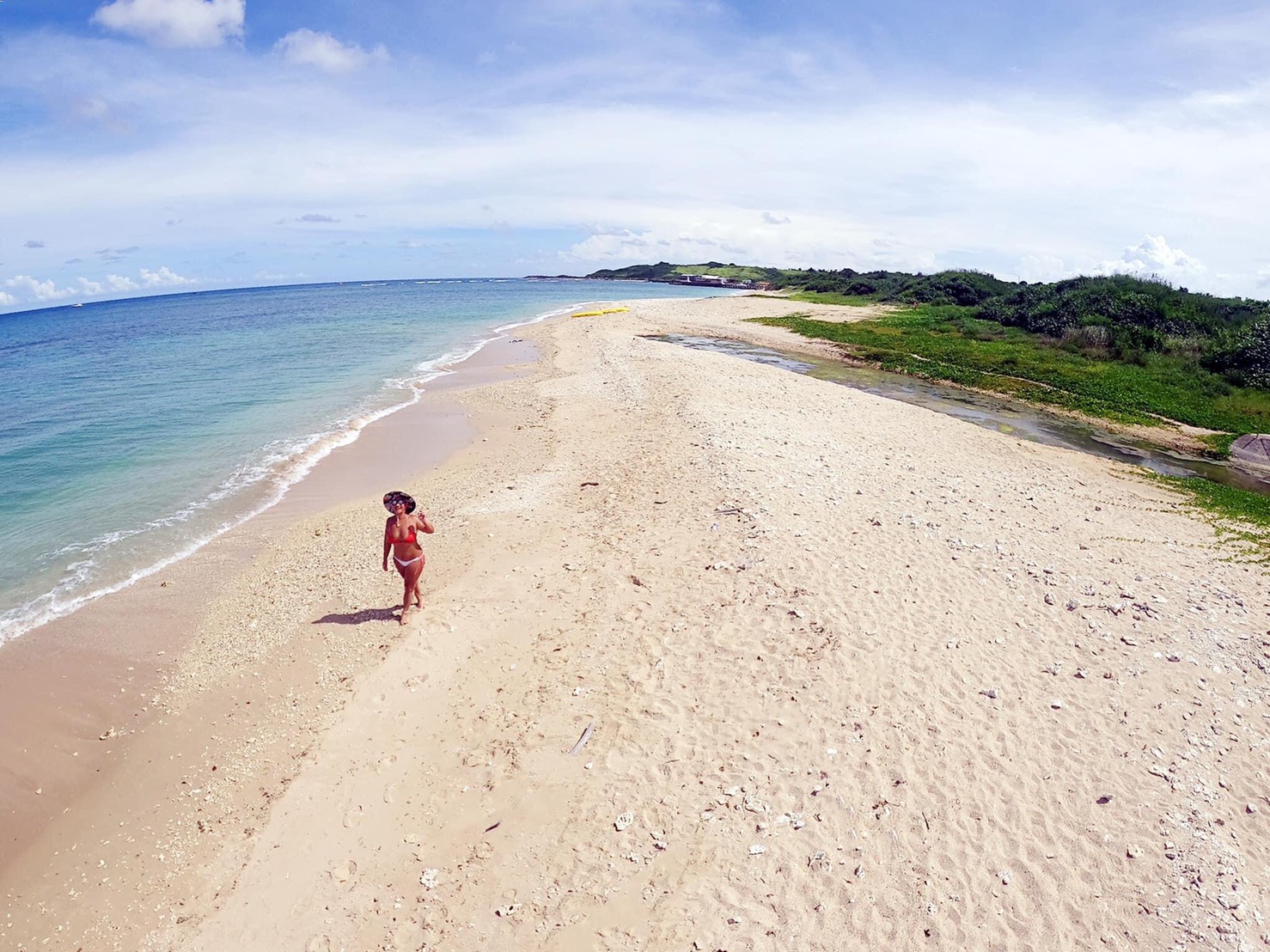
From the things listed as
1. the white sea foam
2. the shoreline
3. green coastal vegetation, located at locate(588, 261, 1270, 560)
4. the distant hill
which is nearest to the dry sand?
the shoreline

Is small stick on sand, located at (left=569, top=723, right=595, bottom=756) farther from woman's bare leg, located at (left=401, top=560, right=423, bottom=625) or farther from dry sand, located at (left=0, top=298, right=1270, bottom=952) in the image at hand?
woman's bare leg, located at (left=401, top=560, right=423, bottom=625)

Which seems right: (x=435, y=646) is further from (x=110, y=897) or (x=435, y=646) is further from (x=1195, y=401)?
(x=1195, y=401)

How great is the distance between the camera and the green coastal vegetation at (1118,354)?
77.7 ft

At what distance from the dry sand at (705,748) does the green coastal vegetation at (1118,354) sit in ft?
23.9

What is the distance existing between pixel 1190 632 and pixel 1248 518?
8062mm

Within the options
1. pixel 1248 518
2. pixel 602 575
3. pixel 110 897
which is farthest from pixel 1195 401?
pixel 110 897

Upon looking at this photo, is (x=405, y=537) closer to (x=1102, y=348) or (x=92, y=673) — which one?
(x=92, y=673)

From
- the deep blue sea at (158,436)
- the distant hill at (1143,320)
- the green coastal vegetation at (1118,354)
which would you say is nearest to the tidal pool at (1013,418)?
the green coastal vegetation at (1118,354)

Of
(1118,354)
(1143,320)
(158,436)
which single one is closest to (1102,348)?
(1118,354)

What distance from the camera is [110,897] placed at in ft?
21.5

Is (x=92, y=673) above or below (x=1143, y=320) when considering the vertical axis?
below

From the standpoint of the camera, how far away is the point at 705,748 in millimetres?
7719

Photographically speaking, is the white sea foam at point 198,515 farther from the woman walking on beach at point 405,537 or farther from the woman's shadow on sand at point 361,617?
the woman walking on beach at point 405,537

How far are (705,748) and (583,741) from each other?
1.48 meters
